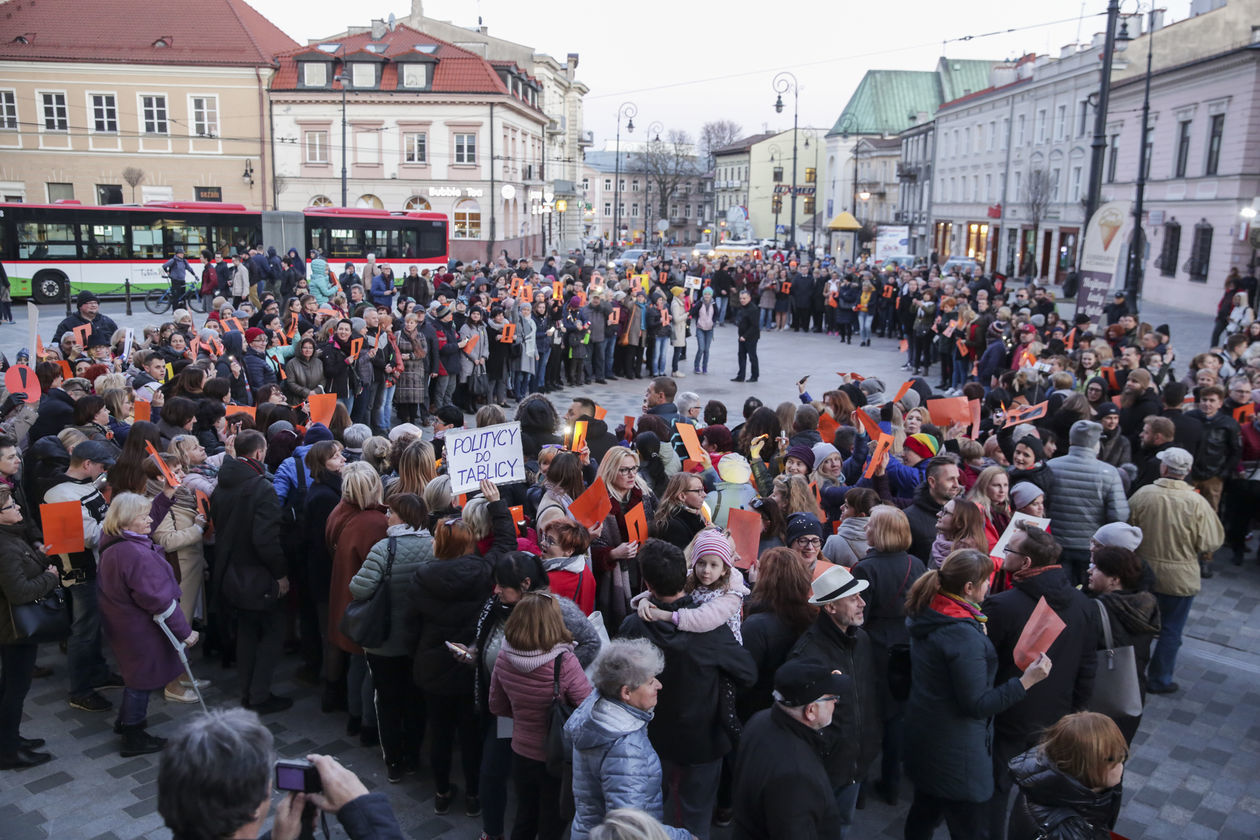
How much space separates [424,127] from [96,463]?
148 ft

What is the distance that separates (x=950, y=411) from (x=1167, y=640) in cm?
270

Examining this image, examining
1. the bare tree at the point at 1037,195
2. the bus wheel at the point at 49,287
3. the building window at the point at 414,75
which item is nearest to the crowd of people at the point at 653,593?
the bus wheel at the point at 49,287

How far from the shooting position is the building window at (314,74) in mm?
46438

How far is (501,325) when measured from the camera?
48.2 feet

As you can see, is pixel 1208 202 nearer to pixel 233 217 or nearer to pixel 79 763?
pixel 233 217

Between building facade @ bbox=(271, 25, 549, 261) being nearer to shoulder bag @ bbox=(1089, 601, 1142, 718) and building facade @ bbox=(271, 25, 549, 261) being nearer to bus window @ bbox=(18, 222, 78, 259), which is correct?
bus window @ bbox=(18, 222, 78, 259)

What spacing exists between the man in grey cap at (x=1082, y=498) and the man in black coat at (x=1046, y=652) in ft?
8.45

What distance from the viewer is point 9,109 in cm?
4412

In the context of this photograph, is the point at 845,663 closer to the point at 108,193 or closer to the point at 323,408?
the point at 323,408

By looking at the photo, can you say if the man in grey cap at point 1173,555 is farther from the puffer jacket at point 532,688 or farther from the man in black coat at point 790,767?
the puffer jacket at point 532,688

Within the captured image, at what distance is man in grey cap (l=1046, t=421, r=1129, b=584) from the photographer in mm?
7078

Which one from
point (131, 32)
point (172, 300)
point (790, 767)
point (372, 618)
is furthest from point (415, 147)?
point (790, 767)

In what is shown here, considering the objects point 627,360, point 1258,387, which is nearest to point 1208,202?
point 627,360

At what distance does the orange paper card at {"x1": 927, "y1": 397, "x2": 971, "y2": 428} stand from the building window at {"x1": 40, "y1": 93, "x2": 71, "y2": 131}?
4808 centimetres
